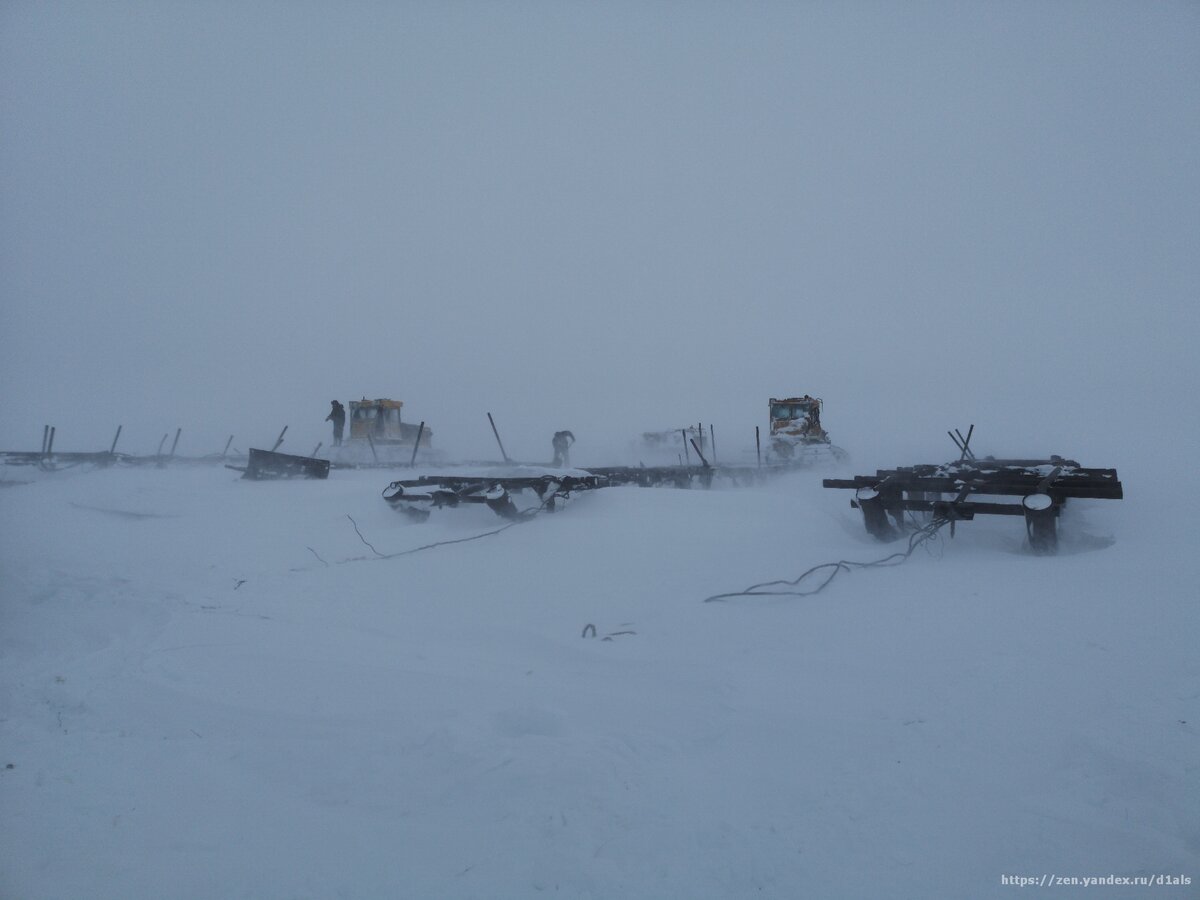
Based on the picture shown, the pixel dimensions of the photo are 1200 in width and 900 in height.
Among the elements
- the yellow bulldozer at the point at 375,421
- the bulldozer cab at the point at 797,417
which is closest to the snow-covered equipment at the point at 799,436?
A: the bulldozer cab at the point at 797,417

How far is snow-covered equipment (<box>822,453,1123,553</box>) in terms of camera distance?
21.5ft

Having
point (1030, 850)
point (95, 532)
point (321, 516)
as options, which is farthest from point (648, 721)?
point (95, 532)

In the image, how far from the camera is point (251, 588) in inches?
270

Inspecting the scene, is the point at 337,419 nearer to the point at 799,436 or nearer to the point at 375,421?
the point at 375,421

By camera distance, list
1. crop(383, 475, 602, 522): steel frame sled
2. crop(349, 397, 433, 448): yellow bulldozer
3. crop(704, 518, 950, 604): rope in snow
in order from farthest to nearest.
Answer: crop(349, 397, 433, 448): yellow bulldozer, crop(383, 475, 602, 522): steel frame sled, crop(704, 518, 950, 604): rope in snow

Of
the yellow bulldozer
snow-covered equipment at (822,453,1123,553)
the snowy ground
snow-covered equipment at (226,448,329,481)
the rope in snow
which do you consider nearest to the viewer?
the snowy ground

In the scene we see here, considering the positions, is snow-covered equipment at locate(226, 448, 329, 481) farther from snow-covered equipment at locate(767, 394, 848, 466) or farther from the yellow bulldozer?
snow-covered equipment at locate(767, 394, 848, 466)

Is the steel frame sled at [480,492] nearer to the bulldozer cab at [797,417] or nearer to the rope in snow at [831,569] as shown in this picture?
the rope in snow at [831,569]

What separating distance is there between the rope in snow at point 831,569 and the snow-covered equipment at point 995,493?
1.04 feet

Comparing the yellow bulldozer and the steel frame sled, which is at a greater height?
the yellow bulldozer

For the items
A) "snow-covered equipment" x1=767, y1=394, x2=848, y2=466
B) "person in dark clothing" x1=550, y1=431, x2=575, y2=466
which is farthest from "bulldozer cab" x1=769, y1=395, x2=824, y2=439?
"person in dark clothing" x1=550, y1=431, x2=575, y2=466

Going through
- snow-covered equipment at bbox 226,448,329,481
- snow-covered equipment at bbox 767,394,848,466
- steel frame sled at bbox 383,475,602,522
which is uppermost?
snow-covered equipment at bbox 767,394,848,466

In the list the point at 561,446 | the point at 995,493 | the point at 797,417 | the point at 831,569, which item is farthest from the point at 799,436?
the point at 831,569

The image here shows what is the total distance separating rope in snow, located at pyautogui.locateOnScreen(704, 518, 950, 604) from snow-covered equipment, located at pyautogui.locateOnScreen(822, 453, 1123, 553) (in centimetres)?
32
